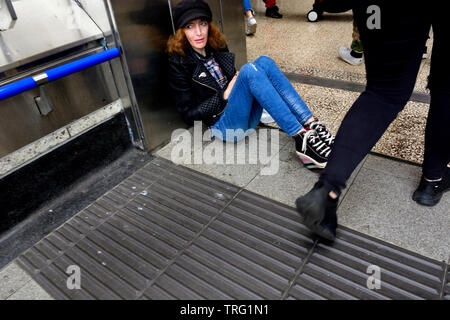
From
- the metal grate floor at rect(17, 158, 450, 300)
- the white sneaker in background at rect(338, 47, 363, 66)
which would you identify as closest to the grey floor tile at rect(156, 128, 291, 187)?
the metal grate floor at rect(17, 158, 450, 300)

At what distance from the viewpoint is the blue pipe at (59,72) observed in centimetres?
164

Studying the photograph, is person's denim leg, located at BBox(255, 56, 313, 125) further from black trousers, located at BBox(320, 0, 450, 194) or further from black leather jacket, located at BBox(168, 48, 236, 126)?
black trousers, located at BBox(320, 0, 450, 194)

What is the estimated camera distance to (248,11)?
4.72 metres

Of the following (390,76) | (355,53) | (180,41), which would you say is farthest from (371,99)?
(355,53)

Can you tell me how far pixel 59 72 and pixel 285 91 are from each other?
129 centimetres

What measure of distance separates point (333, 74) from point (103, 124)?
2.22 m

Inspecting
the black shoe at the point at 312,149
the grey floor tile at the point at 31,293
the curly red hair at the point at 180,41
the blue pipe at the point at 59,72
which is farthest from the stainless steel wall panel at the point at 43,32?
the black shoe at the point at 312,149

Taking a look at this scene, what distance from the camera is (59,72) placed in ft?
5.94

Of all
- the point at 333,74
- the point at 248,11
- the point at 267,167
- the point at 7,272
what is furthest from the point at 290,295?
the point at 248,11

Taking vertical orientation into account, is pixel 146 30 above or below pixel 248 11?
above

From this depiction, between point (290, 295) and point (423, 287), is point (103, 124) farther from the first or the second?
point (423, 287)

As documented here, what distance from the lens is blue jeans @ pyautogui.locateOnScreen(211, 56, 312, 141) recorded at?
2.10m
